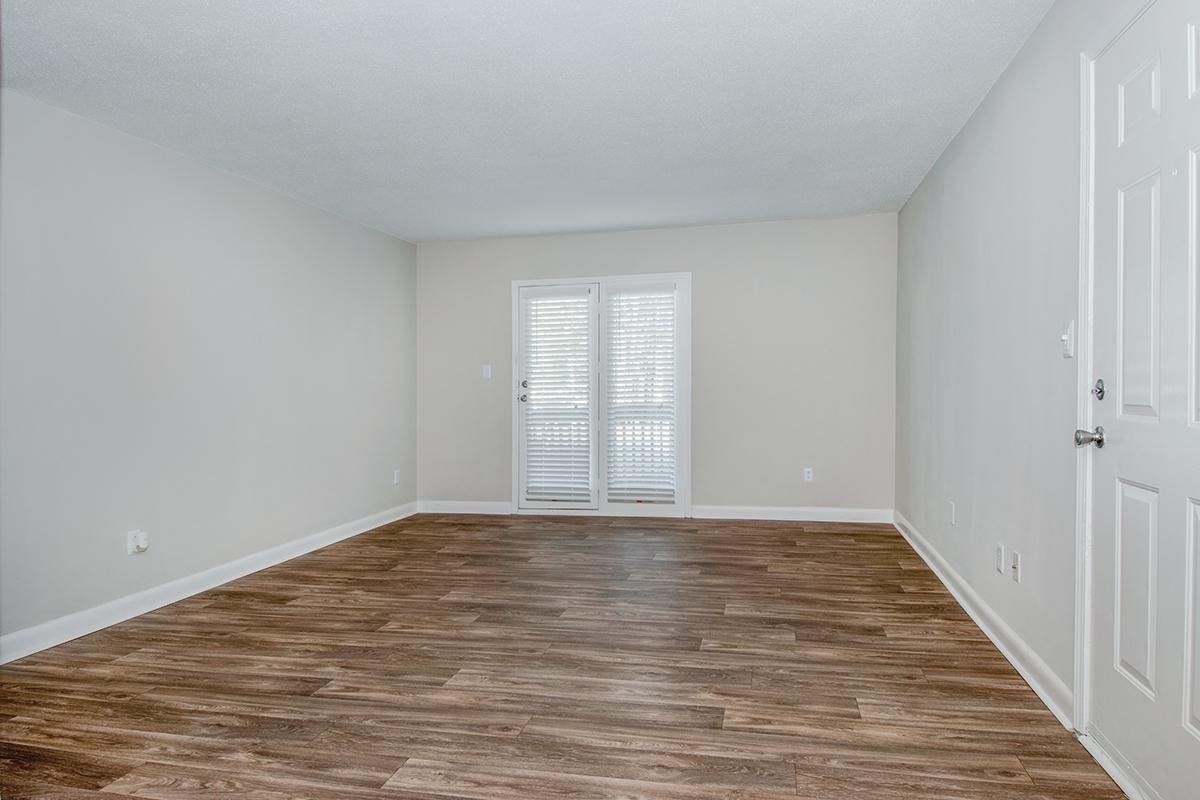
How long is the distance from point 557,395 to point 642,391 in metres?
0.75

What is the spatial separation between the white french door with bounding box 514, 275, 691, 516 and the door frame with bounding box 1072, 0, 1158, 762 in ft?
13.2

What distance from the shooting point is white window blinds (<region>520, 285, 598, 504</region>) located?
6.52 meters

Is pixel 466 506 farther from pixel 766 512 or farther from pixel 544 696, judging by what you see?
pixel 544 696

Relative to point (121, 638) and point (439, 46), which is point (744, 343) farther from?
point (121, 638)

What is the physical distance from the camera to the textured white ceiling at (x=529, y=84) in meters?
2.65

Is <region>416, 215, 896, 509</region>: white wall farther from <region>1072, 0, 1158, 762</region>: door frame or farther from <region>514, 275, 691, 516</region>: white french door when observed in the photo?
<region>1072, 0, 1158, 762</region>: door frame

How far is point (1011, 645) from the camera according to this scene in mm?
2975

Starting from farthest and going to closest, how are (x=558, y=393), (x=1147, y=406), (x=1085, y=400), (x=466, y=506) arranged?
(x=466, y=506), (x=558, y=393), (x=1085, y=400), (x=1147, y=406)

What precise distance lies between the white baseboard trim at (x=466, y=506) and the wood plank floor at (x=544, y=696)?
2.23 m

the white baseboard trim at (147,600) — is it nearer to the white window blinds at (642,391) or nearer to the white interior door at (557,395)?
the white interior door at (557,395)

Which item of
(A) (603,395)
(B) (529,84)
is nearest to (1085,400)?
(B) (529,84)

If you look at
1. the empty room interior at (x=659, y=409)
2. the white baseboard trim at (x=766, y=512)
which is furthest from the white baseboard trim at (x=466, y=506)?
the empty room interior at (x=659, y=409)

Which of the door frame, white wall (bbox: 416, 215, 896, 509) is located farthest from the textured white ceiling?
white wall (bbox: 416, 215, 896, 509)

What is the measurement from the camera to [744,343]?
6234 mm
